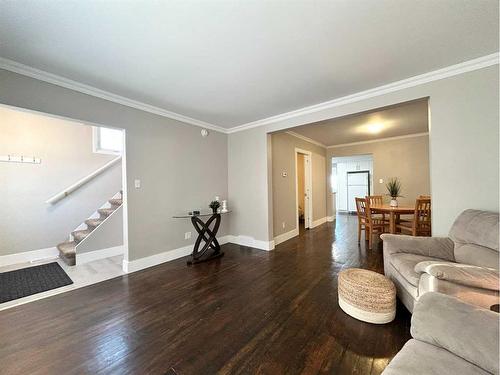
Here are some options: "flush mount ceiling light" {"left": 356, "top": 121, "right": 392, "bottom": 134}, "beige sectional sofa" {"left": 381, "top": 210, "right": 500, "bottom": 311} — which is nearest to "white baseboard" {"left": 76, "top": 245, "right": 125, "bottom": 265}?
"beige sectional sofa" {"left": 381, "top": 210, "right": 500, "bottom": 311}

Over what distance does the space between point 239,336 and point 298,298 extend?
83 cm

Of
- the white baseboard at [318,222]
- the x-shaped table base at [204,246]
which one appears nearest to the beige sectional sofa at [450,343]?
the x-shaped table base at [204,246]

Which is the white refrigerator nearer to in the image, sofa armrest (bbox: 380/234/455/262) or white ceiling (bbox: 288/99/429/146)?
white ceiling (bbox: 288/99/429/146)

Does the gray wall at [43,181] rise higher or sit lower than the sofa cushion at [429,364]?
higher

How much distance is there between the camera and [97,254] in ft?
11.9

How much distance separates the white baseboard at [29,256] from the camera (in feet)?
11.0

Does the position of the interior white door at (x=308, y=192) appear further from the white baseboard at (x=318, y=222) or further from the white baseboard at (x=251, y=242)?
the white baseboard at (x=251, y=242)

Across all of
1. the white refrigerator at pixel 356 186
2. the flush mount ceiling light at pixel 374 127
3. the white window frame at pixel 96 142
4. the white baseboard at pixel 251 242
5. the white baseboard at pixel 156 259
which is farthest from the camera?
the white refrigerator at pixel 356 186

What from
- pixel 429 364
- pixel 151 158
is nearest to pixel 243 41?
pixel 151 158

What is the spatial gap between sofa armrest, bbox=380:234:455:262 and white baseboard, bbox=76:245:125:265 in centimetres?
437

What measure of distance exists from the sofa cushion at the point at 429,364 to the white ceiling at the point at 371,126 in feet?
9.93

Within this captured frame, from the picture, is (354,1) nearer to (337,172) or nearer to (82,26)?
(82,26)

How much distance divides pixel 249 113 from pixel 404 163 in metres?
4.65

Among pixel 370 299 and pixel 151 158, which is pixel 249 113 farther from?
pixel 370 299
